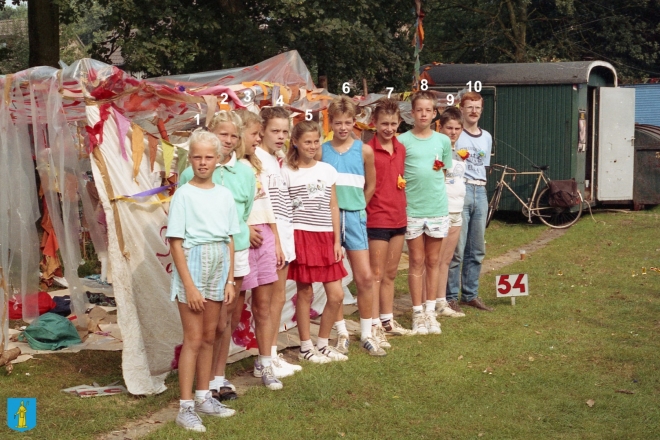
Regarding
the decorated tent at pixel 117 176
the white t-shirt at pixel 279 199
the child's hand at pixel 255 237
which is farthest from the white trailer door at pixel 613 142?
the child's hand at pixel 255 237

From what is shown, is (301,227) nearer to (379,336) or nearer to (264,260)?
(264,260)

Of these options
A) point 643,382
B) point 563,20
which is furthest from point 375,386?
point 563,20

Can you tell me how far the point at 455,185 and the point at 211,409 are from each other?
11.4 ft

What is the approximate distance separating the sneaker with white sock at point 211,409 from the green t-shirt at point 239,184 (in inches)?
35.5

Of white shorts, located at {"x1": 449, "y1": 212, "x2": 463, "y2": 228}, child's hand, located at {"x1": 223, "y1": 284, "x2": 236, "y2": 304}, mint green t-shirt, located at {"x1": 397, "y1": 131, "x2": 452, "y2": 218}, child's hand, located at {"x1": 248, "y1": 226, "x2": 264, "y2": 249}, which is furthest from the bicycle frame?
child's hand, located at {"x1": 223, "y1": 284, "x2": 236, "y2": 304}

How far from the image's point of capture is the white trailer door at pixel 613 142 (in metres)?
16.3

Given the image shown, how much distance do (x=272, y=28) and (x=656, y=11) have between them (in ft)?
52.7

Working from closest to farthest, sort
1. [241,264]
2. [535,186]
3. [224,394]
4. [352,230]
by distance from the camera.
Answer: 1. [241,264]
2. [224,394]
3. [352,230]
4. [535,186]

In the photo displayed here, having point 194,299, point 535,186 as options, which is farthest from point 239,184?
point 535,186

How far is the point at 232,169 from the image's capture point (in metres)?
5.52

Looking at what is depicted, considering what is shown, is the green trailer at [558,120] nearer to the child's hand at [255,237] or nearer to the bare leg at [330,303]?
the bare leg at [330,303]

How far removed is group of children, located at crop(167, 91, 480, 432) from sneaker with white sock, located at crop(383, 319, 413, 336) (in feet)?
0.04

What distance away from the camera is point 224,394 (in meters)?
5.56

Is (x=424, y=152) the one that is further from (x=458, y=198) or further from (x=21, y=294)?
(x=21, y=294)
